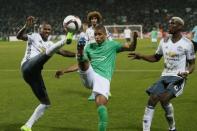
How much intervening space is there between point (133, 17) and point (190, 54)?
65488mm

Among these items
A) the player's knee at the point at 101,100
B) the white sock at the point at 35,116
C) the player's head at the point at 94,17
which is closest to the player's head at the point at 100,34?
the player's knee at the point at 101,100

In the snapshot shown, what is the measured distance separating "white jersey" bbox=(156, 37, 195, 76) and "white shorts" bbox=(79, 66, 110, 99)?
4.15ft

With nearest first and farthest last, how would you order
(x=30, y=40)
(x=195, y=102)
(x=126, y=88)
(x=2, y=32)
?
1. (x=30, y=40)
2. (x=195, y=102)
3. (x=126, y=88)
4. (x=2, y=32)

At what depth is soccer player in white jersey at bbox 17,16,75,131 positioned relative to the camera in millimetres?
10430

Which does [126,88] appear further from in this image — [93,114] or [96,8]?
[96,8]

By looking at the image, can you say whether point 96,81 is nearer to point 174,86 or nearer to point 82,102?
point 174,86

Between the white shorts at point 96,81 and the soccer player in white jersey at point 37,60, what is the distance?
80 centimetres

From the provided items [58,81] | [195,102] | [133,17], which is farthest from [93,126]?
[133,17]

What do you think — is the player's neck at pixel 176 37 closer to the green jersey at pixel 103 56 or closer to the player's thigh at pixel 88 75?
the green jersey at pixel 103 56

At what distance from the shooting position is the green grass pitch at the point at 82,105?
38.5 feet

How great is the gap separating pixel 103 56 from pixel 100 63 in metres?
0.15

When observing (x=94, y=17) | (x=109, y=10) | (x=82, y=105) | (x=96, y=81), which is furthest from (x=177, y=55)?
(x=109, y=10)

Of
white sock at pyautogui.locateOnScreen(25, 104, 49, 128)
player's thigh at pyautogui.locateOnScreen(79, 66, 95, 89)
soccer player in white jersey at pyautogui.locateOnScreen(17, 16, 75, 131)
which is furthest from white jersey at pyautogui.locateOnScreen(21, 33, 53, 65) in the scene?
player's thigh at pyautogui.locateOnScreen(79, 66, 95, 89)

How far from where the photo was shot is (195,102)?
596 inches
